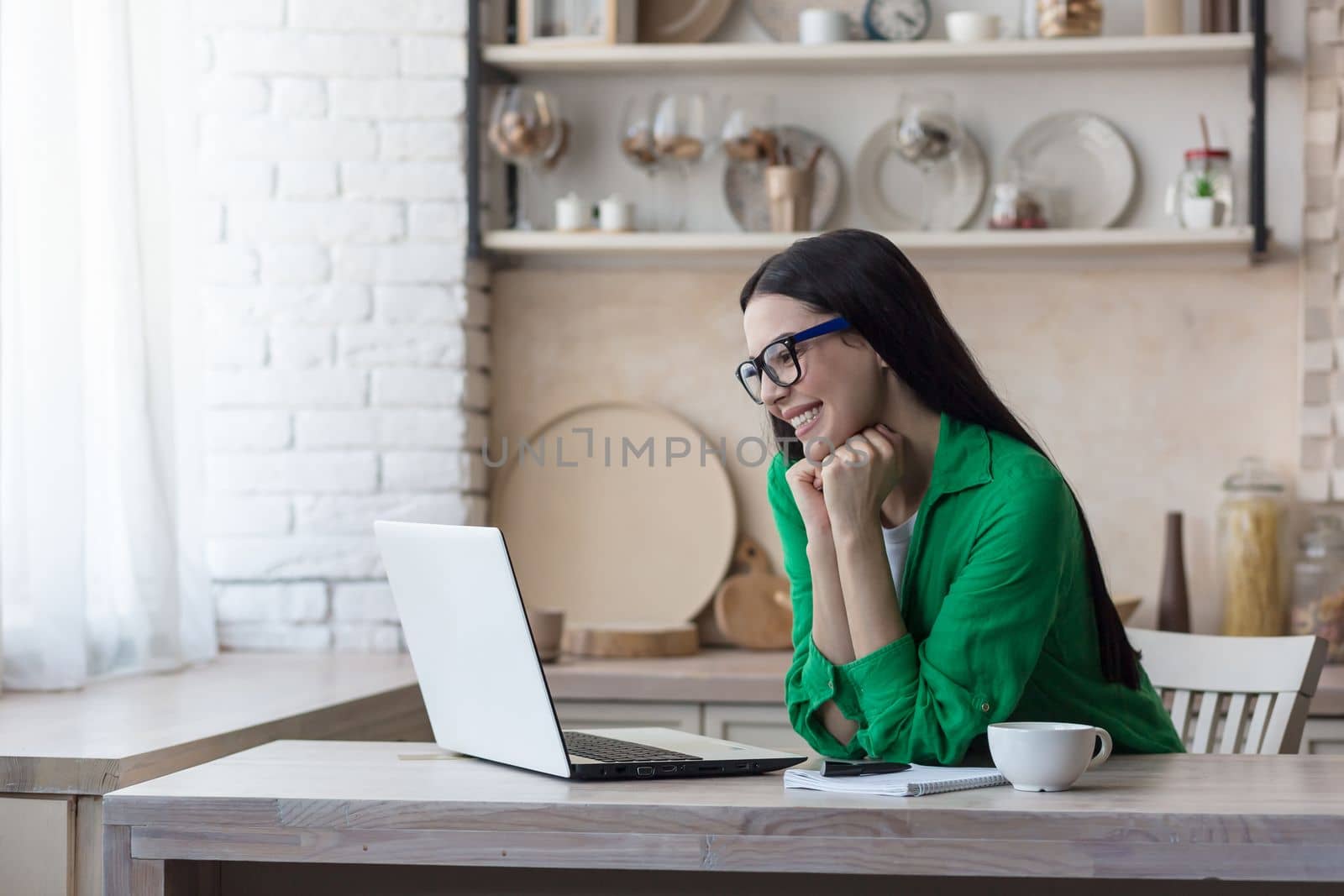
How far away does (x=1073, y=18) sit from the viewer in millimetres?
2879

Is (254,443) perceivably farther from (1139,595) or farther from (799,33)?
(1139,595)

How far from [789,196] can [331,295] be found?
0.99 metres

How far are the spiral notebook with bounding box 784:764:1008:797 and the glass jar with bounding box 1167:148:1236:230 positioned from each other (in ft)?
6.14

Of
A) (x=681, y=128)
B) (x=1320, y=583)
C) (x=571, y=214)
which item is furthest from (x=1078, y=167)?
(x=571, y=214)

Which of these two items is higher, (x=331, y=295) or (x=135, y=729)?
(x=331, y=295)

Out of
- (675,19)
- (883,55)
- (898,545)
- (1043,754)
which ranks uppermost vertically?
(675,19)

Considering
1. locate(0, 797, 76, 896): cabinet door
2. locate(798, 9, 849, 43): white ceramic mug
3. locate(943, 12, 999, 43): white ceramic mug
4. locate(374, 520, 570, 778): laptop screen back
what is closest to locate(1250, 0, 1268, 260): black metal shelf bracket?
locate(943, 12, 999, 43): white ceramic mug

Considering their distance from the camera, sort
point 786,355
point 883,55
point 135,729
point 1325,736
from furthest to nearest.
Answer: point 883,55
point 1325,736
point 135,729
point 786,355

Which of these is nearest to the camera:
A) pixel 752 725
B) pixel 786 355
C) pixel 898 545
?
pixel 786 355

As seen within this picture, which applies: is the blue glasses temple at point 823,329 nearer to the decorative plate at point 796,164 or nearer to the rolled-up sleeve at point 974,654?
the rolled-up sleeve at point 974,654

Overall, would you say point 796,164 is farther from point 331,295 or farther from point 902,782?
point 902,782

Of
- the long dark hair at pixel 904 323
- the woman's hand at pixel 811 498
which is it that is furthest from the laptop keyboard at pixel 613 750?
the long dark hair at pixel 904 323

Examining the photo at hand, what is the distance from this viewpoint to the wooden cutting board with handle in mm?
3004

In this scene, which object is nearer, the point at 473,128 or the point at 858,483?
the point at 858,483
